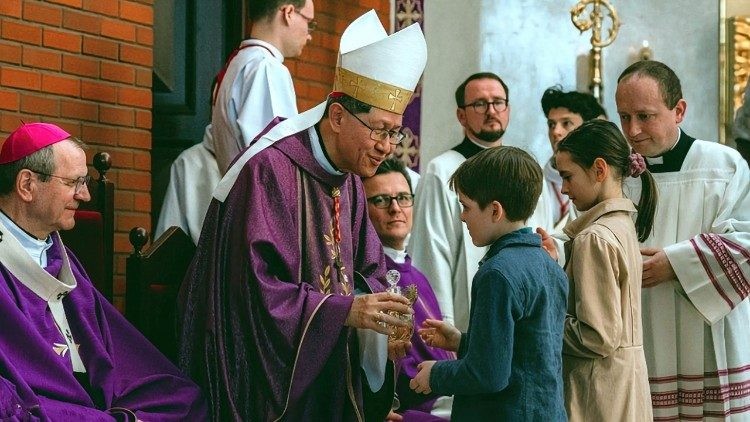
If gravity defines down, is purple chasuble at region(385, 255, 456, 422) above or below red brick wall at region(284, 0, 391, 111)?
below

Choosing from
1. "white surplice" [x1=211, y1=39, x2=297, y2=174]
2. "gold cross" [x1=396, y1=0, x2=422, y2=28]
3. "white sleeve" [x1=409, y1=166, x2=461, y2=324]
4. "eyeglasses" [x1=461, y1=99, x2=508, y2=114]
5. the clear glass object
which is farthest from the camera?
"gold cross" [x1=396, y1=0, x2=422, y2=28]

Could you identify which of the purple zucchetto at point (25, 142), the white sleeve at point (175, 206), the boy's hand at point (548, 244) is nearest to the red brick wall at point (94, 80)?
the white sleeve at point (175, 206)

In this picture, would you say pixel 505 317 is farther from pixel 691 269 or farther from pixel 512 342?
pixel 691 269

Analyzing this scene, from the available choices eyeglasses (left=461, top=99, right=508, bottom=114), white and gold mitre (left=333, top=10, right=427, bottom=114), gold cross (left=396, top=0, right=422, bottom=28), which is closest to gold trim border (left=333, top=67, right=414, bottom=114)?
white and gold mitre (left=333, top=10, right=427, bottom=114)

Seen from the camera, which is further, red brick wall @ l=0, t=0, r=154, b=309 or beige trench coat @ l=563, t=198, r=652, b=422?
red brick wall @ l=0, t=0, r=154, b=309

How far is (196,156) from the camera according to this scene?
19.9 feet

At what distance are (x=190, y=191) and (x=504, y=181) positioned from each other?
2.26m

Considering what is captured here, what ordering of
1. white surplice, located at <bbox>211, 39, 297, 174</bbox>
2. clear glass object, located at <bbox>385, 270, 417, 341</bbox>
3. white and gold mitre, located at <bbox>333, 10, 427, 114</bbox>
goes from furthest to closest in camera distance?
1. white surplice, located at <bbox>211, 39, 297, 174</bbox>
2. white and gold mitre, located at <bbox>333, 10, 427, 114</bbox>
3. clear glass object, located at <bbox>385, 270, 417, 341</bbox>

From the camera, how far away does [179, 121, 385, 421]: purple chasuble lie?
432 centimetres

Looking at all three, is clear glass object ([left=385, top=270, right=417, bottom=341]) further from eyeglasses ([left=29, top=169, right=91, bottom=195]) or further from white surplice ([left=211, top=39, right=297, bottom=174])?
white surplice ([left=211, top=39, right=297, bottom=174])

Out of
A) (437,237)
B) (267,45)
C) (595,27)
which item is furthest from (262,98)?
(595,27)

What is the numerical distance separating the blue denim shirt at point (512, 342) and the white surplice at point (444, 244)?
83.5 inches

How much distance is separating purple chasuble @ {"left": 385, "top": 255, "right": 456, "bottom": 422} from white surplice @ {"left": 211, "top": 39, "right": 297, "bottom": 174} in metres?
0.80

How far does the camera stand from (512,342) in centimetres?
393
